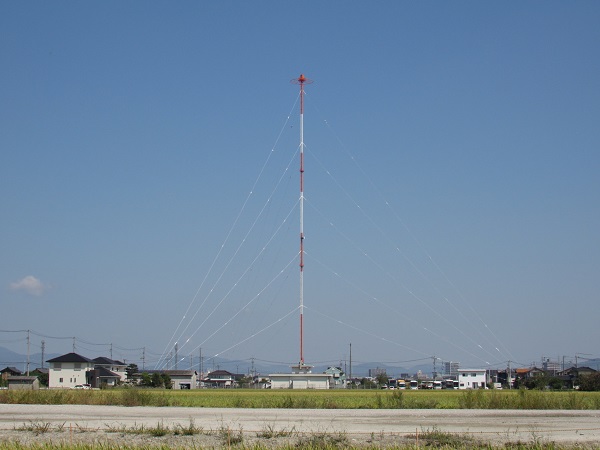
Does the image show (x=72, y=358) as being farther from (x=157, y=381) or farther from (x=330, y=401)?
(x=330, y=401)

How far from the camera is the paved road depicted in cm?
2967

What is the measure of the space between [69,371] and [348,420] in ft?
284

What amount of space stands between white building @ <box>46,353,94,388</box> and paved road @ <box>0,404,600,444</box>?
70382mm

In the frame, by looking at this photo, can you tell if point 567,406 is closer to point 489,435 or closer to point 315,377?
point 489,435

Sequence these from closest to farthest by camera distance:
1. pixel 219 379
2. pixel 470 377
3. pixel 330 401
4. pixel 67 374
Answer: pixel 330 401
pixel 67 374
pixel 470 377
pixel 219 379

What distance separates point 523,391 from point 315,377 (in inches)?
1271

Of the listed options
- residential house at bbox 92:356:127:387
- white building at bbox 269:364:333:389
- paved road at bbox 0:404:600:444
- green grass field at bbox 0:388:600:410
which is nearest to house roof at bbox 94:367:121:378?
residential house at bbox 92:356:127:387

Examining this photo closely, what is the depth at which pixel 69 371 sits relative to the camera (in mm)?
112312

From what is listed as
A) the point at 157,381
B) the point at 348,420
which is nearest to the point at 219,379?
the point at 157,381

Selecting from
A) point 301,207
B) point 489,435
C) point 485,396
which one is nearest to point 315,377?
point 301,207

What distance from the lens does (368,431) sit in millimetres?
29719

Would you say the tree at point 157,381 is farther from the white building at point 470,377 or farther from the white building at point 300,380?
the white building at point 470,377

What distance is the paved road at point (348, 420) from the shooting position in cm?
2967

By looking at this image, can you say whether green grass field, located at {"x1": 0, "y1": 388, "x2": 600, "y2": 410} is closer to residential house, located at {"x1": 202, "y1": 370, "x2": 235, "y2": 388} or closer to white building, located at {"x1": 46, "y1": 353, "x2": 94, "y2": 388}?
white building, located at {"x1": 46, "y1": 353, "x2": 94, "y2": 388}
